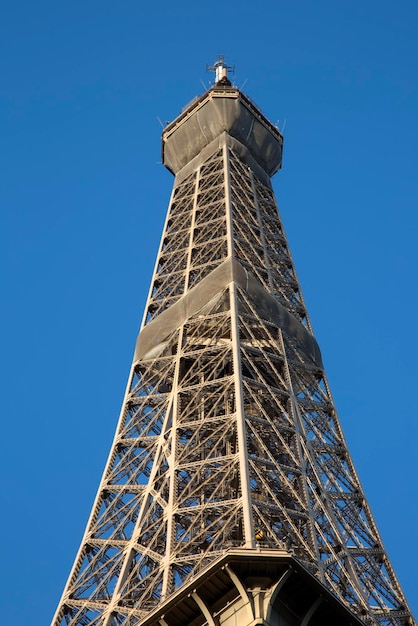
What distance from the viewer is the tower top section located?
6919 cm

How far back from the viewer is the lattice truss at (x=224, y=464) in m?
37.7

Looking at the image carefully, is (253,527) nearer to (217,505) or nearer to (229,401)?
(217,505)

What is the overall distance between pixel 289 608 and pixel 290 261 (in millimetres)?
30439

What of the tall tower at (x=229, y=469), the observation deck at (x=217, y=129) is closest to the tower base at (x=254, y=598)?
the tall tower at (x=229, y=469)

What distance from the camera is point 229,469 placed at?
39688 millimetres

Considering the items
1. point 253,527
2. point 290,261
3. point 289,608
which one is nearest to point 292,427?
point 253,527

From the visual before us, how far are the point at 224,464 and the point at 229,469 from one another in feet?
4.64

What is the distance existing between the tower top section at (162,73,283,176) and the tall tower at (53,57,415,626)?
730cm

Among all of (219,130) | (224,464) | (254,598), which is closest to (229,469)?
(224,464)

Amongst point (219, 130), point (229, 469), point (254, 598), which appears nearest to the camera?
point (254, 598)

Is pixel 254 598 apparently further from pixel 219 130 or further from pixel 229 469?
pixel 219 130

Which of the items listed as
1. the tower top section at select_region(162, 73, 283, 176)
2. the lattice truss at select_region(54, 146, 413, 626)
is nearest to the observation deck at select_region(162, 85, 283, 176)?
the tower top section at select_region(162, 73, 283, 176)

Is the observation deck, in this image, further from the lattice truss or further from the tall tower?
the lattice truss

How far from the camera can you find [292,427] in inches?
1747
